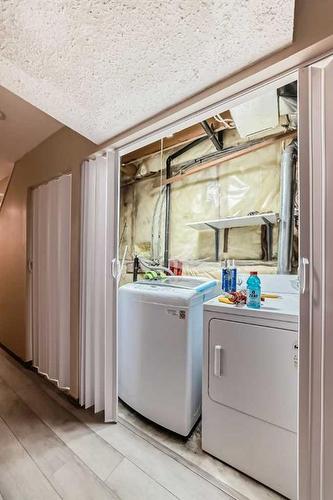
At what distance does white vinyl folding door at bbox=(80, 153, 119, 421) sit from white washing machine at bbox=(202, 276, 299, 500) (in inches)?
28.3

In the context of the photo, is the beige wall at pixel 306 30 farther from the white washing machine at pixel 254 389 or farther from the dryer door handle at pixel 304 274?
the white washing machine at pixel 254 389

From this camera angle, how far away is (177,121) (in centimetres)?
138

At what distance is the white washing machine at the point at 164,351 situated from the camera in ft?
5.00

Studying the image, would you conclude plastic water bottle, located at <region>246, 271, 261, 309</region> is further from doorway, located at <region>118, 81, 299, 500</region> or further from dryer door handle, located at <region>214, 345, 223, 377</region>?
dryer door handle, located at <region>214, 345, 223, 377</region>

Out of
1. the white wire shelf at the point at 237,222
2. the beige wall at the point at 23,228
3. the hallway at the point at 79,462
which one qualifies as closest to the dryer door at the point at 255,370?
the hallway at the point at 79,462

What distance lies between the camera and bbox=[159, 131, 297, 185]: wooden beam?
1.81 meters

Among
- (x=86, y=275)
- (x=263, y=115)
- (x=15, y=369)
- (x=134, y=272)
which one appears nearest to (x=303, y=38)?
(x=263, y=115)

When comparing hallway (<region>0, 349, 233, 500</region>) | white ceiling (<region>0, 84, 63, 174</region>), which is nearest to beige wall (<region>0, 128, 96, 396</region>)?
white ceiling (<region>0, 84, 63, 174</region>)

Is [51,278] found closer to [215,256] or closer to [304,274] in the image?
[215,256]

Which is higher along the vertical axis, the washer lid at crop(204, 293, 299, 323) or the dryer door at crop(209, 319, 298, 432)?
the washer lid at crop(204, 293, 299, 323)

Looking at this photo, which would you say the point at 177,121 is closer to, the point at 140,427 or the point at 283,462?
the point at 283,462

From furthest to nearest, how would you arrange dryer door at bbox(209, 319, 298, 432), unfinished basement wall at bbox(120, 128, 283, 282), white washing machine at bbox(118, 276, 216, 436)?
unfinished basement wall at bbox(120, 128, 283, 282)
white washing machine at bbox(118, 276, 216, 436)
dryer door at bbox(209, 319, 298, 432)

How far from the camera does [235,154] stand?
2045 millimetres

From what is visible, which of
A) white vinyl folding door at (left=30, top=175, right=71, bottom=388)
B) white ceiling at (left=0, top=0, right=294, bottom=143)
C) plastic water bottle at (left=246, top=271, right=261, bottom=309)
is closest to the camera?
white ceiling at (left=0, top=0, right=294, bottom=143)
